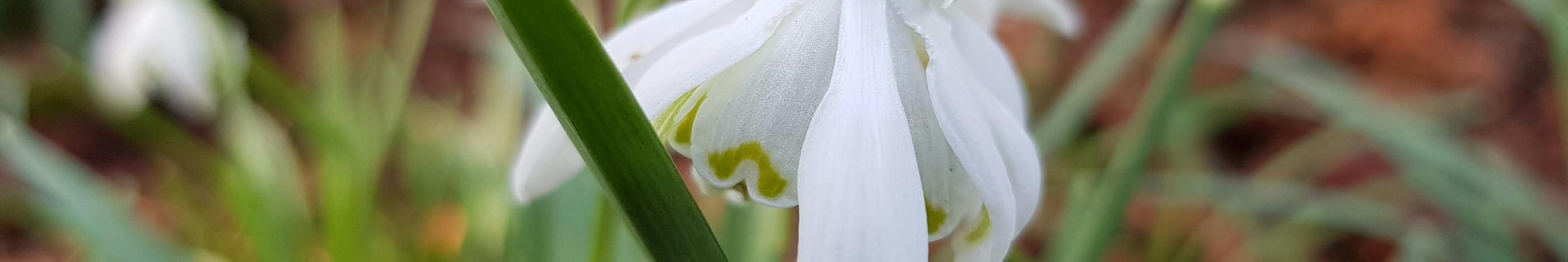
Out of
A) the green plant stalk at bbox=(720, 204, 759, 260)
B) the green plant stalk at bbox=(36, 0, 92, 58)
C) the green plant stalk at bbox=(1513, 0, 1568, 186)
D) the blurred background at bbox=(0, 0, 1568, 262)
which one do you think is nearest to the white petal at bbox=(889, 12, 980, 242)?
the blurred background at bbox=(0, 0, 1568, 262)

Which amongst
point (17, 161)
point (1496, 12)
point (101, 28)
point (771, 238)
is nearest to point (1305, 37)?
point (1496, 12)

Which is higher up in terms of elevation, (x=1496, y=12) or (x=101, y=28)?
(x=1496, y=12)

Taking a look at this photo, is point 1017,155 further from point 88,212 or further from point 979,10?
point 88,212

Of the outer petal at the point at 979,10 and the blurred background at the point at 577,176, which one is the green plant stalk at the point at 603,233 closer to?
the blurred background at the point at 577,176

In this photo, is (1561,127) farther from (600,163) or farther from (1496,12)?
(600,163)

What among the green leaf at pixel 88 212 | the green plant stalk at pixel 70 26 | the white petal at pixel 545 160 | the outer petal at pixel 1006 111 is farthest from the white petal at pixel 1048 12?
the green plant stalk at pixel 70 26

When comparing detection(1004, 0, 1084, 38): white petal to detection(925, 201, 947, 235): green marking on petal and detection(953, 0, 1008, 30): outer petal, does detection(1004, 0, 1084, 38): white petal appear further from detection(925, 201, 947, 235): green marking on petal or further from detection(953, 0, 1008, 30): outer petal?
detection(925, 201, 947, 235): green marking on petal
